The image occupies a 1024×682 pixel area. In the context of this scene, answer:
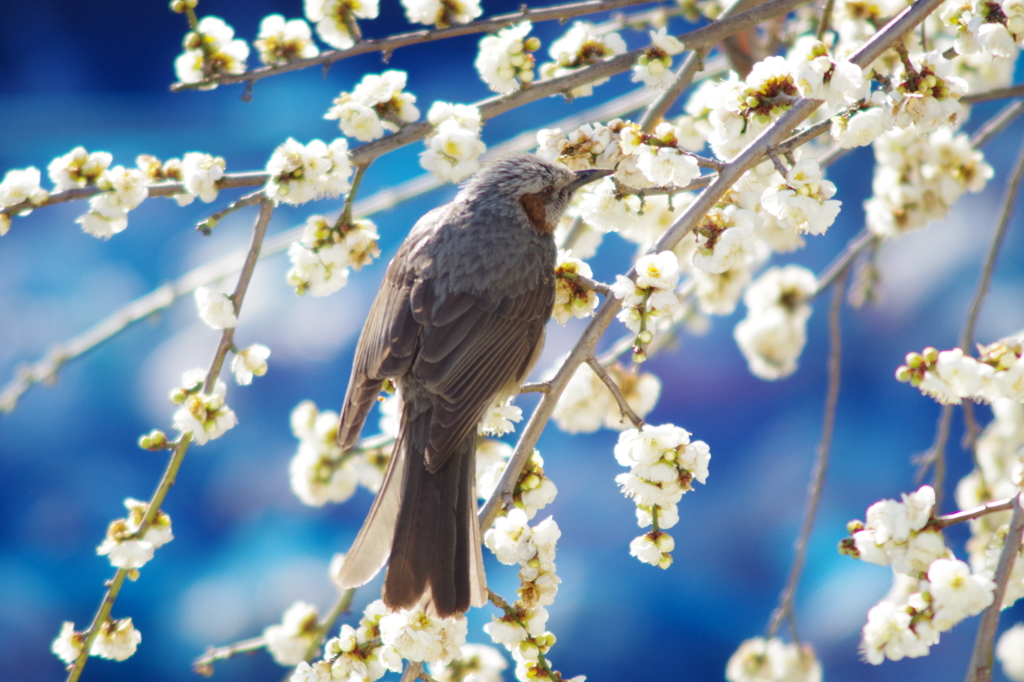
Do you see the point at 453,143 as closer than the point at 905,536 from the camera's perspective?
No

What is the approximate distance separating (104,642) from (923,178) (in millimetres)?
1923

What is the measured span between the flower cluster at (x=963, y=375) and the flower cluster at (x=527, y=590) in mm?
529

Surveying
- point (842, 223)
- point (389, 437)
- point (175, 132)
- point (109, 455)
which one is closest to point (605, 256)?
point (842, 223)

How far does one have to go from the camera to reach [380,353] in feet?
5.53

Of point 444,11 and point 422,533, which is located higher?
point 444,11

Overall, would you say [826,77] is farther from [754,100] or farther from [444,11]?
[444,11]

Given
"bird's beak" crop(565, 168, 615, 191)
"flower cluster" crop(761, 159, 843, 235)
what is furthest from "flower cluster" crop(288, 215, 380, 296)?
"flower cluster" crop(761, 159, 843, 235)

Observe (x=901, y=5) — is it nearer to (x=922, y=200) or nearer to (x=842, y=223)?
(x=922, y=200)

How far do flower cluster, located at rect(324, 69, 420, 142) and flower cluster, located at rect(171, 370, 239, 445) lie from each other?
18.6 inches

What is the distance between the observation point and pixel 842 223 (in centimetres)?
283

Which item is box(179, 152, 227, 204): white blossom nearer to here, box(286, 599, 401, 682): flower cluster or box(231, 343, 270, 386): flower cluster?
box(231, 343, 270, 386): flower cluster

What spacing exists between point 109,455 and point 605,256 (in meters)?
1.79

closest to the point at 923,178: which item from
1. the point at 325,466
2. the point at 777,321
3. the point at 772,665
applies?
the point at 777,321

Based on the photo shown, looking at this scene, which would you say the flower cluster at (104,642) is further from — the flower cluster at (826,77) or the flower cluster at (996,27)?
the flower cluster at (996,27)
